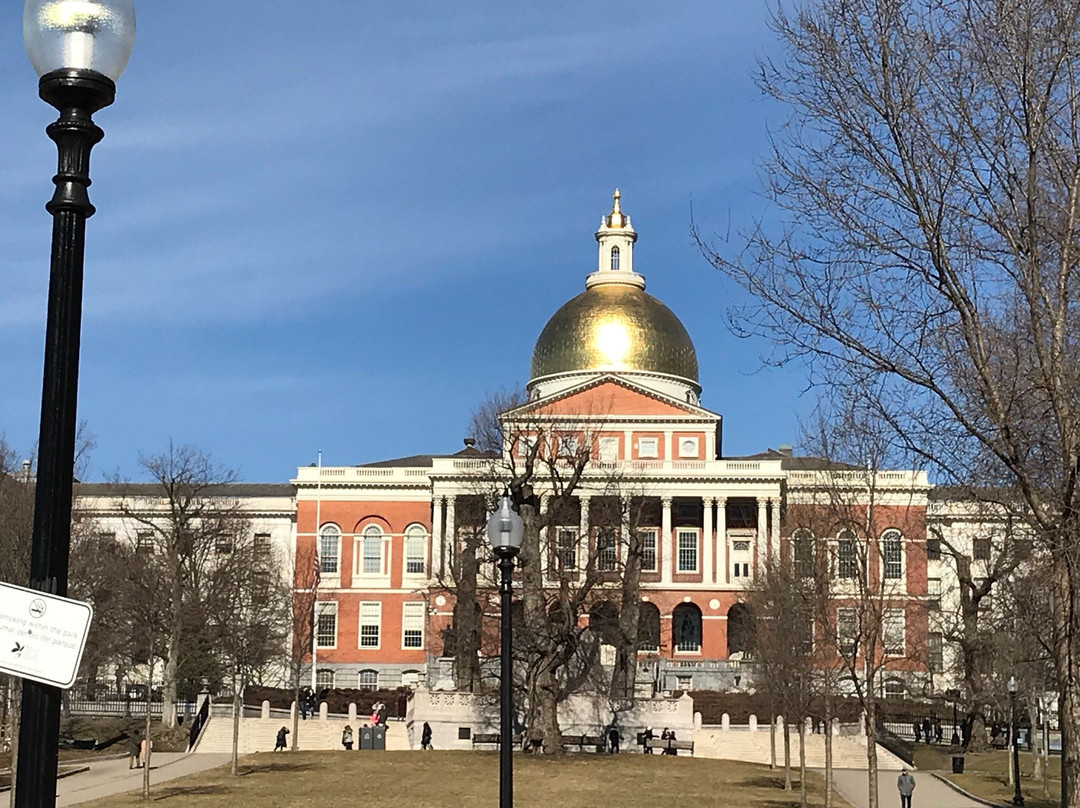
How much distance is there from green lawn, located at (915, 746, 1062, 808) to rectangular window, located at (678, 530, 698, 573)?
118 ft

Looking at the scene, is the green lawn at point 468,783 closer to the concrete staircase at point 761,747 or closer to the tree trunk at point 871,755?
the concrete staircase at point 761,747

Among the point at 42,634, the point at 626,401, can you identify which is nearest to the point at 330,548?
the point at 626,401

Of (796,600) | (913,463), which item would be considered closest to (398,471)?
(796,600)

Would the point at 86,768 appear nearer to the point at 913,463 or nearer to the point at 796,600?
the point at 796,600

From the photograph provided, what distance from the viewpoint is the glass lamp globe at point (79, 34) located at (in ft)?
22.4

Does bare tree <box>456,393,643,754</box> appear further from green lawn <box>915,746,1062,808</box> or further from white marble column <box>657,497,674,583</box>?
white marble column <box>657,497,674,583</box>

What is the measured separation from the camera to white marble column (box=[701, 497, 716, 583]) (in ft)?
314

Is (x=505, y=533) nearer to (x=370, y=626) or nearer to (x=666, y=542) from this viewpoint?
(x=666, y=542)

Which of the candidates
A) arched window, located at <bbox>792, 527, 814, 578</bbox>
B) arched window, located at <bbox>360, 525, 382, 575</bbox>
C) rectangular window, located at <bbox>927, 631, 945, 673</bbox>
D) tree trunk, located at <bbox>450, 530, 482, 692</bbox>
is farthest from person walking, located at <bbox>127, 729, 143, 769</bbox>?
arched window, located at <bbox>360, 525, 382, 575</bbox>

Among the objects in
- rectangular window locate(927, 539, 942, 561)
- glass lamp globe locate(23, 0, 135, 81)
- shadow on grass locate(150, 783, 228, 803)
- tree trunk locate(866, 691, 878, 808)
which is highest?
rectangular window locate(927, 539, 942, 561)

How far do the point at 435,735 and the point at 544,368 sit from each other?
46528mm

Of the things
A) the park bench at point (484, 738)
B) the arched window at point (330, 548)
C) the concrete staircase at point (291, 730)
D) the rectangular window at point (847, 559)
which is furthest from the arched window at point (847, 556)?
the arched window at point (330, 548)

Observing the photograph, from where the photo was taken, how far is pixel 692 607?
318ft

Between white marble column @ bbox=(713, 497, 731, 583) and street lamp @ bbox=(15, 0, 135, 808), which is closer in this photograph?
street lamp @ bbox=(15, 0, 135, 808)
